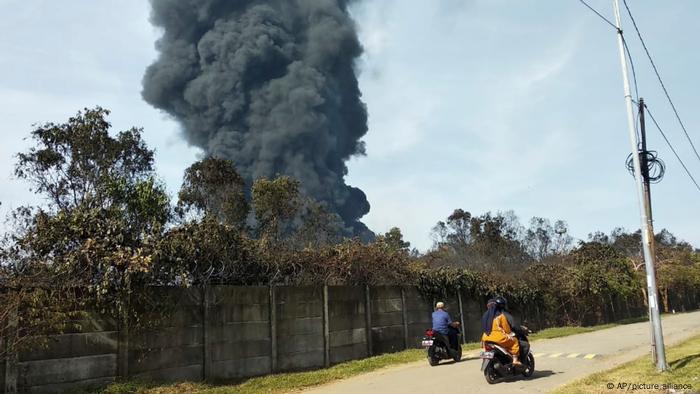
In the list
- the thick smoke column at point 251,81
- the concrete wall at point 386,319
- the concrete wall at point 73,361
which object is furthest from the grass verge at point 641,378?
the thick smoke column at point 251,81

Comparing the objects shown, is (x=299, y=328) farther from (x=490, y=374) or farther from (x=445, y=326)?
(x=490, y=374)

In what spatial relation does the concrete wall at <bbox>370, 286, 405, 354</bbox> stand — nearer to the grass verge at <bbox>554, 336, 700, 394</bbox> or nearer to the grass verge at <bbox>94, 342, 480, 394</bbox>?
the grass verge at <bbox>94, 342, 480, 394</bbox>

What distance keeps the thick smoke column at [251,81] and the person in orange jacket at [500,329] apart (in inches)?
2969

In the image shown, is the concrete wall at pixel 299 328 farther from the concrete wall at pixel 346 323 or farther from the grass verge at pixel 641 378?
the grass verge at pixel 641 378

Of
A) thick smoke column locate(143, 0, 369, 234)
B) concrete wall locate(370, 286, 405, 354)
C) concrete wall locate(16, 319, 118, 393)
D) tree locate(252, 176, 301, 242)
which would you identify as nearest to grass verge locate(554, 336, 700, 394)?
concrete wall locate(370, 286, 405, 354)

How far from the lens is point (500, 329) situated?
10.0 metres

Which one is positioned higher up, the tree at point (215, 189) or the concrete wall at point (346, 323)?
the tree at point (215, 189)

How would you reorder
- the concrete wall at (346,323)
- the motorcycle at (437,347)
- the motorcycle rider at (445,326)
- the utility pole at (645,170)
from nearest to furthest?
1. the utility pole at (645,170)
2. the motorcycle at (437,347)
3. the motorcycle rider at (445,326)
4. the concrete wall at (346,323)

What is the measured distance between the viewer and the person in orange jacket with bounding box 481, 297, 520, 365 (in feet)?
32.5

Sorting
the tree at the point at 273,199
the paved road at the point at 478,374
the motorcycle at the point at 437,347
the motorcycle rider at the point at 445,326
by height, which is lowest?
the paved road at the point at 478,374

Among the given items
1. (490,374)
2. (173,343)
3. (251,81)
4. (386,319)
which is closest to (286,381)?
(173,343)

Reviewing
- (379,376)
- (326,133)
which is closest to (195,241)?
(379,376)

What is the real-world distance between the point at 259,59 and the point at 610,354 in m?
76.9

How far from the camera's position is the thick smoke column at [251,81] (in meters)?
82.2
